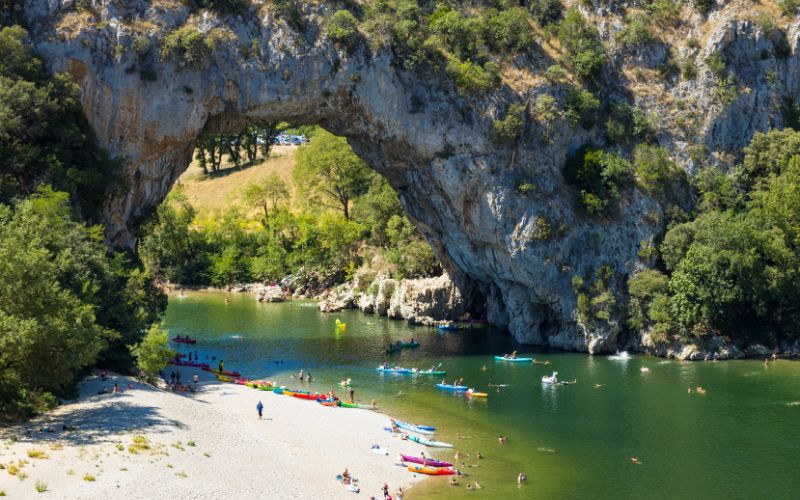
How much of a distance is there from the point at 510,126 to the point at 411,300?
2449 cm

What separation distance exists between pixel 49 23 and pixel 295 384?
102 ft

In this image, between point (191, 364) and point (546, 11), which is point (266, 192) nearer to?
point (546, 11)

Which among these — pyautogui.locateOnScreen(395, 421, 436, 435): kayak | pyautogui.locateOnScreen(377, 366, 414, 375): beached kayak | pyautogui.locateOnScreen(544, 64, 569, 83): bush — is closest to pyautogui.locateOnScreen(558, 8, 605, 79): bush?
pyautogui.locateOnScreen(544, 64, 569, 83): bush

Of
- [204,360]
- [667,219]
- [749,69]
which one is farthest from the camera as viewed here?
[749,69]

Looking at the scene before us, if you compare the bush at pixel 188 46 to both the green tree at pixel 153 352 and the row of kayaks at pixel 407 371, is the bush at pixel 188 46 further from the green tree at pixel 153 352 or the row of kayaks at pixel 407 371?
the row of kayaks at pixel 407 371

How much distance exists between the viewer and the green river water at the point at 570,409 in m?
45.4

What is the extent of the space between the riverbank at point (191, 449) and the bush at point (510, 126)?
89.2 ft

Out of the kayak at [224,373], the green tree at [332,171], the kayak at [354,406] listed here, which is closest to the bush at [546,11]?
the green tree at [332,171]

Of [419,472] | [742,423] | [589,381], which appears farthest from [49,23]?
[742,423]

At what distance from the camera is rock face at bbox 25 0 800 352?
66438 millimetres

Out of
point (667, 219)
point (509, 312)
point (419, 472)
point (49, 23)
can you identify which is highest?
point (49, 23)

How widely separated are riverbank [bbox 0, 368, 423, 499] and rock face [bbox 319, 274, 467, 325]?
3318 cm

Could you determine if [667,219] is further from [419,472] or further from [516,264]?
[419,472]

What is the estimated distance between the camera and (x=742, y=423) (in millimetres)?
54125
